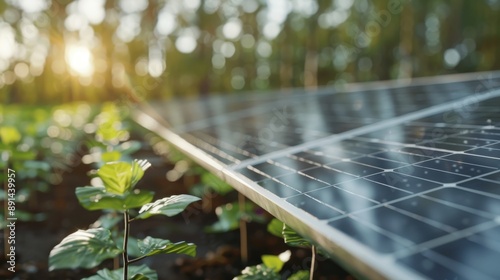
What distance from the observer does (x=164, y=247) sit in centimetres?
248

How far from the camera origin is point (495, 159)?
2.49 meters

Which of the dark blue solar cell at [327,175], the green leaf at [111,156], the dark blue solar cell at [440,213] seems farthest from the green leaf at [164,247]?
the green leaf at [111,156]

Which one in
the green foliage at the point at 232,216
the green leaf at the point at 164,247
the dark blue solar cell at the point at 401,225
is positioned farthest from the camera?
the green foliage at the point at 232,216

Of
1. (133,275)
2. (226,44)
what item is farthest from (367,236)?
(226,44)

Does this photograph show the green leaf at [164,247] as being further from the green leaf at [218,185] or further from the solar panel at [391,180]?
the green leaf at [218,185]

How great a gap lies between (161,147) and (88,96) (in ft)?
86.5

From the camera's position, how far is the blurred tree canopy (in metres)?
29.0

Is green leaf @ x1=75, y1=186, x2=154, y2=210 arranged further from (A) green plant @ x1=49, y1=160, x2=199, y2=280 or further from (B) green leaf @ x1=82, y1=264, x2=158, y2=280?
(B) green leaf @ x1=82, y1=264, x2=158, y2=280

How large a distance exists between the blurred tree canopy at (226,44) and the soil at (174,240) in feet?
58.0

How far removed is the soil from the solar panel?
1305 millimetres

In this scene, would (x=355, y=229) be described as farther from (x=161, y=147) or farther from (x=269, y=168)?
(x=161, y=147)

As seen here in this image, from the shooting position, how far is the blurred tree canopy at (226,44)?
29016mm

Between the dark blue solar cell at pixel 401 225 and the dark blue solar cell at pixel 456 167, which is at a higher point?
the dark blue solar cell at pixel 456 167

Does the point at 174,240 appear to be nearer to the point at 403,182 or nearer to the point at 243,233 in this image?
the point at 243,233
